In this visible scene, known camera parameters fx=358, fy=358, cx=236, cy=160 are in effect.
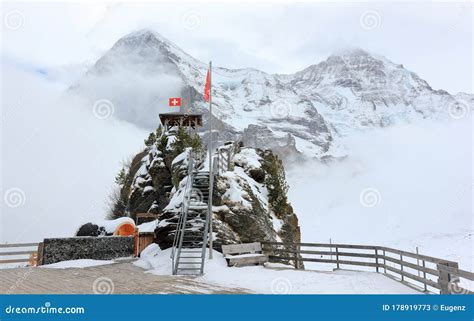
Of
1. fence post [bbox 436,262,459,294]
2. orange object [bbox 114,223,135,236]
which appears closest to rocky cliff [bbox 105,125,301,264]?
orange object [bbox 114,223,135,236]

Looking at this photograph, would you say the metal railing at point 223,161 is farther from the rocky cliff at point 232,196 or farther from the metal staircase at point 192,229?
the metal staircase at point 192,229

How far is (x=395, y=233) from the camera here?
443 ft

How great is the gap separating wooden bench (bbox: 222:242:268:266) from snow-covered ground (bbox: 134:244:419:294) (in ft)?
1.12

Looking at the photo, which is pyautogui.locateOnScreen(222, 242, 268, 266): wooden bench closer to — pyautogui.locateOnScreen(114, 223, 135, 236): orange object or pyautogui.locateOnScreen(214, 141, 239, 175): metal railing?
pyautogui.locateOnScreen(214, 141, 239, 175): metal railing

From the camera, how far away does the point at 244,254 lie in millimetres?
16031

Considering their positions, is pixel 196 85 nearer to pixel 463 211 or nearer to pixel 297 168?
pixel 297 168

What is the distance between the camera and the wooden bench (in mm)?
14789

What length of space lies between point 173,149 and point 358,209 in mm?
147454

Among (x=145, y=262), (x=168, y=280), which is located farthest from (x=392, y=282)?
(x=145, y=262)

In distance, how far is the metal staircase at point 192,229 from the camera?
13.8 m

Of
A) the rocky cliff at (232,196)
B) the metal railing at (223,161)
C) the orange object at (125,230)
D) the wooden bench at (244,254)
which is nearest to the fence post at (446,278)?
the wooden bench at (244,254)

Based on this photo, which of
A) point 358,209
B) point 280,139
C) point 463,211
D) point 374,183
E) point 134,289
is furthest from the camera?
point 374,183

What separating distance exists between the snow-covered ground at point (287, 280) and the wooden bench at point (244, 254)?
342 mm

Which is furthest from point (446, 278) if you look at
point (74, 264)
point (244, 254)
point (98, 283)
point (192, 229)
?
point (74, 264)
